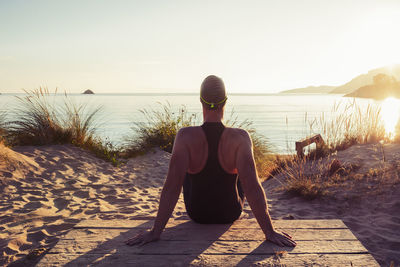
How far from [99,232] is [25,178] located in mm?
3693

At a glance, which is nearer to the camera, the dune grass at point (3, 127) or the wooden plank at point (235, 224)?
the wooden plank at point (235, 224)

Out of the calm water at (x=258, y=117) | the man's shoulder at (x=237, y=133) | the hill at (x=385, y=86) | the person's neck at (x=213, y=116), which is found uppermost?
the hill at (x=385, y=86)

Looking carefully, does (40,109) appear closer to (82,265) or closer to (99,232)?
(99,232)

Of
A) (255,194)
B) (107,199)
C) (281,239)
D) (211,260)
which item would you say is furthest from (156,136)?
(211,260)

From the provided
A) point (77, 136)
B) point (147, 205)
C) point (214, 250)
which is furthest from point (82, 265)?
point (77, 136)

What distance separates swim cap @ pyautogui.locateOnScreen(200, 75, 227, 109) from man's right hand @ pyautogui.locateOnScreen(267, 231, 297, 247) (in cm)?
96

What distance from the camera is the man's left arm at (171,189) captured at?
215cm

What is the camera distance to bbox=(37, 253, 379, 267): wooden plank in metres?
1.81

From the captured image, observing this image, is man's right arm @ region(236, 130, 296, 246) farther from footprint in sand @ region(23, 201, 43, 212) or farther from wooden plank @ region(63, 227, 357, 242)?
Answer: footprint in sand @ region(23, 201, 43, 212)

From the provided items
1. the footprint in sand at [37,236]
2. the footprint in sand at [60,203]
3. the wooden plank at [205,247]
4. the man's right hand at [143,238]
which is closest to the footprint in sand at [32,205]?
the footprint in sand at [60,203]

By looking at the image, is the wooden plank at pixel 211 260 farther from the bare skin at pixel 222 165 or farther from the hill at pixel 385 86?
the hill at pixel 385 86

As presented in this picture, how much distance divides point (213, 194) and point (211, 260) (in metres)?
0.69

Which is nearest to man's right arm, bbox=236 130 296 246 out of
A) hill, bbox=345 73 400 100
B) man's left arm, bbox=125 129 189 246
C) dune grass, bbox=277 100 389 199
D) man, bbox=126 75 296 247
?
man, bbox=126 75 296 247

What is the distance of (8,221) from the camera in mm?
3645
